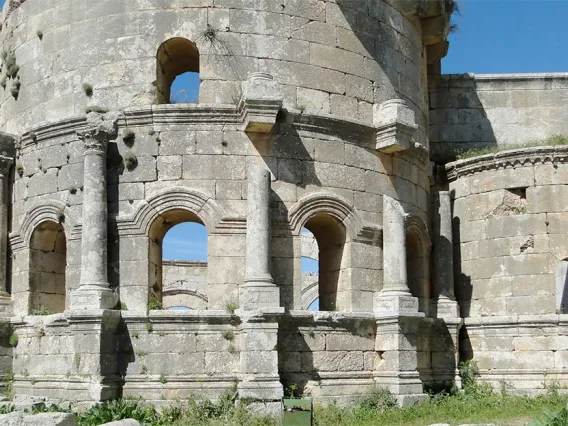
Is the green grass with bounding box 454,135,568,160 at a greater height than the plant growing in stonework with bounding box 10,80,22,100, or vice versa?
the plant growing in stonework with bounding box 10,80,22,100

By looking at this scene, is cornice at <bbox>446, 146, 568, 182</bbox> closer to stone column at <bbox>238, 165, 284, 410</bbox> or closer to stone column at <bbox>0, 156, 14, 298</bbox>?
stone column at <bbox>238, 165, 284, 410</bbox>

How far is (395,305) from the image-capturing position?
14.6 metres

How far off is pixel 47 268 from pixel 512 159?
9.57 metres

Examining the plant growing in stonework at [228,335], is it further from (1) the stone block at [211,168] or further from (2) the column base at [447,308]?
(2) the column base at [447,308]

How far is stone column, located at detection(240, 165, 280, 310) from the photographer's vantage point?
13516mm

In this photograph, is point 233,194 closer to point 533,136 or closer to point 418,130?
point 418,130

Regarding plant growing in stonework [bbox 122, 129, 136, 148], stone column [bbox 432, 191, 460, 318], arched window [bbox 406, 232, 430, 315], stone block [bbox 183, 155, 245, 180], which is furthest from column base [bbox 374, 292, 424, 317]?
plant growing in stonework [bbox 122, 129, 136, 148]

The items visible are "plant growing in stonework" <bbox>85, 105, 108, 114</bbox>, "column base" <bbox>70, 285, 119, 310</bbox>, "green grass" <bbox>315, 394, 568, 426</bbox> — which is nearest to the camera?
"green grass" <bbox>315, 394, 568, 426</bbox>

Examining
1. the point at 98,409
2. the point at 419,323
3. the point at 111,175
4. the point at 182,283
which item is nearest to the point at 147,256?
the point at 111,175

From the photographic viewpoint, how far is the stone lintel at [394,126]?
50.0 ft

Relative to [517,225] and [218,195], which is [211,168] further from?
[517,225]

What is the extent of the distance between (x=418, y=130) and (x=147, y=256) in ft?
20.9

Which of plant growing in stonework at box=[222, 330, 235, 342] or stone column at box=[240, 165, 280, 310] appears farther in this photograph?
plant growing in stonework at box=[222, 330, 235, 342]

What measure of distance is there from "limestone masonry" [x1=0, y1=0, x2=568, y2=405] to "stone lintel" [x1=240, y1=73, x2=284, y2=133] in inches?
1.5
